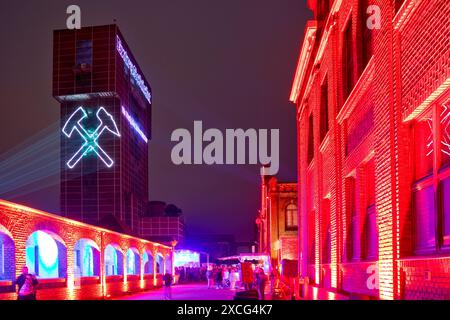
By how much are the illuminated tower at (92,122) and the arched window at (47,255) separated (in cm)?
7670

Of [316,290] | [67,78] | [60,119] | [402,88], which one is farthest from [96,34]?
[402,88]

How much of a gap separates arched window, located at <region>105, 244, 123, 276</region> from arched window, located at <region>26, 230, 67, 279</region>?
8329mm

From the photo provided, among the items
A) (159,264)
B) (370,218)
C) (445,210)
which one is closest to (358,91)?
(370,218)

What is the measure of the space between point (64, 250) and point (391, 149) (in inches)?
660

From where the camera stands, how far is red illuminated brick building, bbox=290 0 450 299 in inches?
265

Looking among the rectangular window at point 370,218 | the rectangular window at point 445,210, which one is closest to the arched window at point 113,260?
the rectangular window at point 370,218

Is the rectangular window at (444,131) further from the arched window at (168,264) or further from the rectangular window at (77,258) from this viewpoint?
the arched window at (168,264)

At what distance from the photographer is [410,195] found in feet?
26.2

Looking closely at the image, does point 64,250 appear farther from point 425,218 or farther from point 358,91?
point 425,218

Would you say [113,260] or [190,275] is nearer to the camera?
[113,260]

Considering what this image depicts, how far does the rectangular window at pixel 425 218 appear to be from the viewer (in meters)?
7.19

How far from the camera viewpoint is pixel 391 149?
8359mm

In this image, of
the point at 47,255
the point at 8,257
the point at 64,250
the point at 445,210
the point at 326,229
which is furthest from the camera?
the point at 47,255
